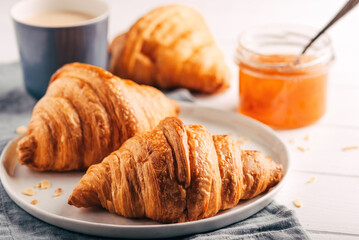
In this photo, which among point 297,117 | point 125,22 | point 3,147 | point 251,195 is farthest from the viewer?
point 125,22

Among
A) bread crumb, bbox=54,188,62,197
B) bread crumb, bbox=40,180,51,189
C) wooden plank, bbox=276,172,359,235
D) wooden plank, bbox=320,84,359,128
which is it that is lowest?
bread crumb, bbox=40,180,51,189

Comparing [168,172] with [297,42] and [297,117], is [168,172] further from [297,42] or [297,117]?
[297,42]

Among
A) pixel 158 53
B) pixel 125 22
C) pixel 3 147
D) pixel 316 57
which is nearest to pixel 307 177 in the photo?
pixel 316 57

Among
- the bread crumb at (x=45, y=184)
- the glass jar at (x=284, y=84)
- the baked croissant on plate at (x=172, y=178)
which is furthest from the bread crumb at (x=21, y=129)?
the glass jar at (x=284, y=84)

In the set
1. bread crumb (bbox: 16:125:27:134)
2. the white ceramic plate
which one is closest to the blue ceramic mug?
bread crumb (bbox: 16:125:27:134)

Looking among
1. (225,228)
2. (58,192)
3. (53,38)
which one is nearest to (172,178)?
(225,228)

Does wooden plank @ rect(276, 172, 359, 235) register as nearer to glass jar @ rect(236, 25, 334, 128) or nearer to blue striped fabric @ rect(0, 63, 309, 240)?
blue striped fabric @ rect(0, 63, 309, 240)
